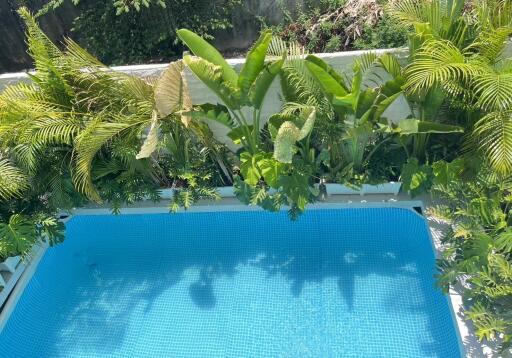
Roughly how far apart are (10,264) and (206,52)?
3255 millimetres

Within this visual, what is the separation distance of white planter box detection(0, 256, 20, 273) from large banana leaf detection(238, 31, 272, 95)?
10.7ft

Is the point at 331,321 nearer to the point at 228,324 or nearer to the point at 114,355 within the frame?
the point at 228,324

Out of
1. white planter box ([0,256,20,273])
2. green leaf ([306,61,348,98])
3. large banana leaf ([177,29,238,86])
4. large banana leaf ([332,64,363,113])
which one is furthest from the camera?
white planter box ([0,256,20,273])

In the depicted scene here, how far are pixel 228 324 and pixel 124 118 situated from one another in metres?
2.32

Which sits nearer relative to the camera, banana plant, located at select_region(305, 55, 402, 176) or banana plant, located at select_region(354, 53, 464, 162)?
banana plant, located at select_region(305, 55, 402, 176)

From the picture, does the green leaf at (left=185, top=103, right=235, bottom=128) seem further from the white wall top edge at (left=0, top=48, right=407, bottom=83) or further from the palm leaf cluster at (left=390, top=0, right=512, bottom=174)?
the palm leaf cluster at (left=390, top=0, right=512, bottom=174)

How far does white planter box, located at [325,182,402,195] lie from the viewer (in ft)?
16.2

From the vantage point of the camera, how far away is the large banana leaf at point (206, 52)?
403 centimetres

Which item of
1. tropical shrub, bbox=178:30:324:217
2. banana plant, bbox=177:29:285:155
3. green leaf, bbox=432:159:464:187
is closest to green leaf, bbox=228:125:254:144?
tropical shrub, bbox=178:30:324:217

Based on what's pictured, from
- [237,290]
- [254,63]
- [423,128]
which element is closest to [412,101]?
[423,128]

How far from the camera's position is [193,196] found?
16.6 ft

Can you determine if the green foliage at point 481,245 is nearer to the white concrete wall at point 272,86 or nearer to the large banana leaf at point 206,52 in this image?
the white concrete wall at point 272,86

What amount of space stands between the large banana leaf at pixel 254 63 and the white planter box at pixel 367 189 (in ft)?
5.35

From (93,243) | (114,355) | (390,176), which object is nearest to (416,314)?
(390,176)
